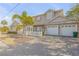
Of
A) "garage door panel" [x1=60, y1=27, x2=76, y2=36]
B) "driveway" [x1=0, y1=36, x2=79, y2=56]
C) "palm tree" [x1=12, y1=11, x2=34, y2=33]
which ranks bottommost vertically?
"driveway" [x1=0, y1=36, x2=79, y2=56]

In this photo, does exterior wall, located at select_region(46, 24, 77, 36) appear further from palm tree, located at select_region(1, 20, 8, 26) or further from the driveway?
palm tree, located at select_region(1, 20, 8, 26)

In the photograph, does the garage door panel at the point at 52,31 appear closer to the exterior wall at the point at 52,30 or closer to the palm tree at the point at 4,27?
the exterior wall at the point at 52,30

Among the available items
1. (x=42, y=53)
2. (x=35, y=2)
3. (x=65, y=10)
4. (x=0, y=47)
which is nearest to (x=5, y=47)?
(x=0, y=47)

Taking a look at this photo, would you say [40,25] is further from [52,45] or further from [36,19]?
[52,45]

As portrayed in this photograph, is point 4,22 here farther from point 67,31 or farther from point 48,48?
point 67,31


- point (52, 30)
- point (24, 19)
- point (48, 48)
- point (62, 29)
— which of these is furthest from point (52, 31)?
point (24, 19)

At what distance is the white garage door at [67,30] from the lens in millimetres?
4781

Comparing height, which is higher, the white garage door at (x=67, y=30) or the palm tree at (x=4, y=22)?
the palm tree at (x=4, y=22)

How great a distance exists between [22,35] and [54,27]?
0.61 meters

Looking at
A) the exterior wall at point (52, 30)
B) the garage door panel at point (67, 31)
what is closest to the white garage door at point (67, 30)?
the garage door panel at point (67, 31)

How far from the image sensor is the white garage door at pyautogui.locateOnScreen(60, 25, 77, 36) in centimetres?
478

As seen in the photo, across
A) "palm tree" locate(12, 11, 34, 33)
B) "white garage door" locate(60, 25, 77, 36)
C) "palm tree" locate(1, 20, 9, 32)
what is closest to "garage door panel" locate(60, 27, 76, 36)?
"white garage door" locate(60, 25, 77, 36)

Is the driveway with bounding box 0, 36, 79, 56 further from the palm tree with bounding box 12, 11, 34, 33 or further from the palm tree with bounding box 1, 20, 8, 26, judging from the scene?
the palm tree with bounding box 1, 20, 8, 26

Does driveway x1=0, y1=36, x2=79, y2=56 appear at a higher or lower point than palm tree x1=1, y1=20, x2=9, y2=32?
lower
